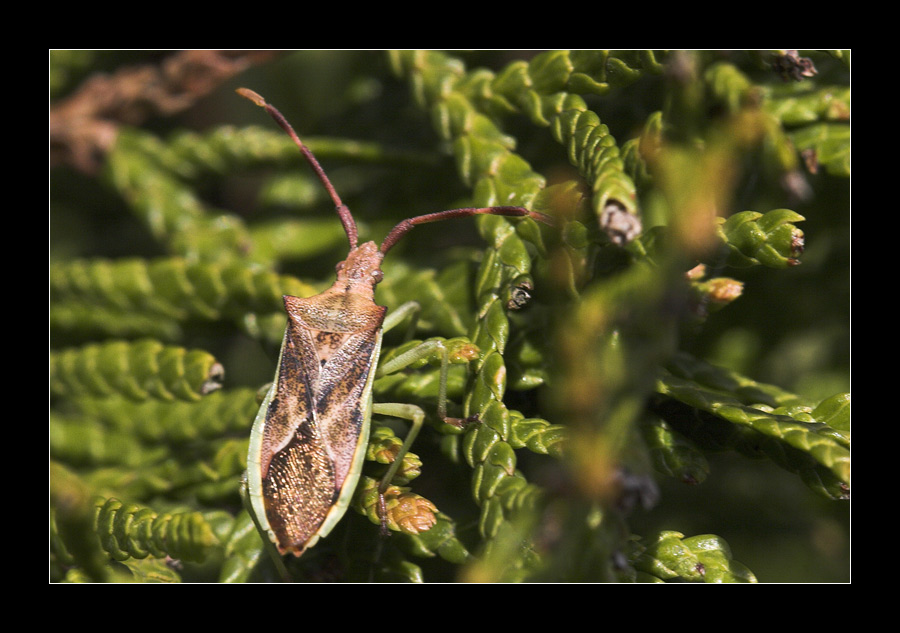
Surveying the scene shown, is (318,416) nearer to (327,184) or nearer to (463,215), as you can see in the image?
(463,215)

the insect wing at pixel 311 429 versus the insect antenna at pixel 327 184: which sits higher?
the insect antenna at pixel 327 184

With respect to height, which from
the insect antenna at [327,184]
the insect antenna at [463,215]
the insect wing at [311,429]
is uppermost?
the insect antenna at [327,184]

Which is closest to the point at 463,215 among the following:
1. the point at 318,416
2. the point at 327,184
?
the point at 327,184

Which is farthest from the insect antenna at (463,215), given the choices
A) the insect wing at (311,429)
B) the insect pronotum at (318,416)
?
the insect wing at (311,429)

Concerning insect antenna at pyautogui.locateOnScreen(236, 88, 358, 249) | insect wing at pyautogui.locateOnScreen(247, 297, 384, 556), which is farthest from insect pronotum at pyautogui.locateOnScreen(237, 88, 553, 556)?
insect antenna at pyautogui.locateOnScreen(236, 88, 358, 249)

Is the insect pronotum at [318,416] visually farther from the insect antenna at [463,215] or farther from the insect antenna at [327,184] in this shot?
the insect antenna at [327,184]

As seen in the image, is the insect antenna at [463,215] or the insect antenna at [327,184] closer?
the insect antenna at [463,215]

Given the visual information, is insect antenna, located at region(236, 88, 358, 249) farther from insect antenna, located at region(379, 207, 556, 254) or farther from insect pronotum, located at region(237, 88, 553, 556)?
insect pronotum, located at region(237, 88, 553, 556)

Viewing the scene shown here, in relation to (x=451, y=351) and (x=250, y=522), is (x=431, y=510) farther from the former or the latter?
(x=250, y=522)
